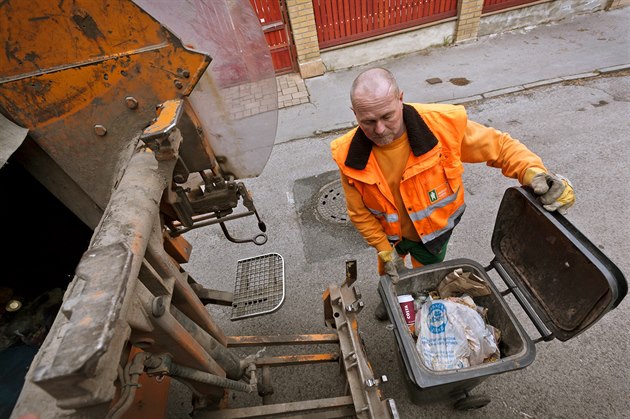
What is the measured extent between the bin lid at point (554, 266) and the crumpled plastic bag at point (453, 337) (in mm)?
366

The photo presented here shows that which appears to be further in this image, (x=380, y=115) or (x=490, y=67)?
(x=490, y=67)

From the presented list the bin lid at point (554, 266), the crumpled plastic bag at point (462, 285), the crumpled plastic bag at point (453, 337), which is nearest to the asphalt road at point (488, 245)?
the crumpled plastic bag at point (453, 337)

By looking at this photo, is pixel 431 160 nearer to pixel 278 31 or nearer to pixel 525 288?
pixel 525 288

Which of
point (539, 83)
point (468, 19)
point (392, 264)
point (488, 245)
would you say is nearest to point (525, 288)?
point (392, 264)

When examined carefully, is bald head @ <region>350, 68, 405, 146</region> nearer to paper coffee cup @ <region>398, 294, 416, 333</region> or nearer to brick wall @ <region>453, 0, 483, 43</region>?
paper coffee cup @ <region>398, 294, 416, 333</region>

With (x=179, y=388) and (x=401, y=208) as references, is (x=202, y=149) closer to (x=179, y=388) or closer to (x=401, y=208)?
(x=401, y=208)

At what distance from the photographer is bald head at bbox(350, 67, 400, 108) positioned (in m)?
1.91

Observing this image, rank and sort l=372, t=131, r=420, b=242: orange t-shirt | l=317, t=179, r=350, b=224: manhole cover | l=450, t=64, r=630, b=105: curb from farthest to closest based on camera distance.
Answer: l=450, t=64, r=630, b=105: curb < l=317, t=179, r=350, b=224: manhole cover < l=372, t=131, r=420, b=242: orange t-shirt

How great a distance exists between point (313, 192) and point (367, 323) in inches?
80.6

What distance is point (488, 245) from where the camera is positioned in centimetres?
353

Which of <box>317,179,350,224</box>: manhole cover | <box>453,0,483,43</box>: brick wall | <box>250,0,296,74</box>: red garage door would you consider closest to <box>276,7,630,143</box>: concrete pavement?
<box>453,0,483,43</box>: brick wall

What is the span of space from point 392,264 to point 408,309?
336mm

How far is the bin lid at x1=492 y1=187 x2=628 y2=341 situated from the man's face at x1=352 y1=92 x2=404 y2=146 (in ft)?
2.88

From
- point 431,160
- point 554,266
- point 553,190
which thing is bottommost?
point 554,266
